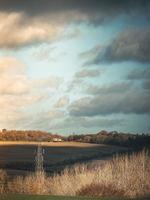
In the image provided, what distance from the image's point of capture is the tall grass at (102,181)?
153 ft

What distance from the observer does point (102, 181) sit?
47531 millimetres

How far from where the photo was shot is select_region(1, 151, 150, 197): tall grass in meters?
46.7

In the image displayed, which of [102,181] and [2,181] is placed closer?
[102,181]

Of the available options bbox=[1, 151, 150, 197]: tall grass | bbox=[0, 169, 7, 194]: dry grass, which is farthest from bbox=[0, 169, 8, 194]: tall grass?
bbox=[1, 151, 150, 197]: tall grass

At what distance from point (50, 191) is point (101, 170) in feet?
15.5

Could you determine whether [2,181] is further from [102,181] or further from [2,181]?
[102,181]

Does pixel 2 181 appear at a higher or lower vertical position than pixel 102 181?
lower

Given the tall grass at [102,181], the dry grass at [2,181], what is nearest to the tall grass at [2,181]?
the dry grass at [2,181]

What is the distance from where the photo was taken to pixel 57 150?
263ft

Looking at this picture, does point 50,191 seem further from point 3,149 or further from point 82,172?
point 3,149

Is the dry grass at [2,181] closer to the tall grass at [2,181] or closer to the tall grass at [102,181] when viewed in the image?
the tall grass at [2,181]

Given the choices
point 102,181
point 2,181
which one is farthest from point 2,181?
point 102,181

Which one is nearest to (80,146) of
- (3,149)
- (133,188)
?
(3,149)

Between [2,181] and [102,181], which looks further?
[2,181]
